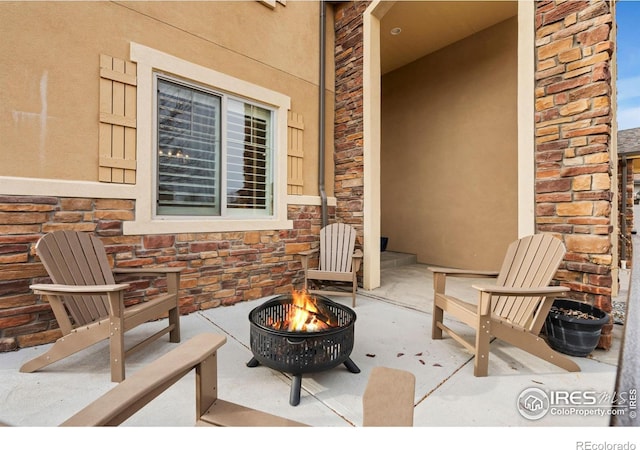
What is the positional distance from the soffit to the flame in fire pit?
4292mm

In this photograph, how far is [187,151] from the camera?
3.08 metres


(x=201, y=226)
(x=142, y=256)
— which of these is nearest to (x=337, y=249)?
(x=201, y=226)

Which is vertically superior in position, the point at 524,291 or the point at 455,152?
the point at 455,152

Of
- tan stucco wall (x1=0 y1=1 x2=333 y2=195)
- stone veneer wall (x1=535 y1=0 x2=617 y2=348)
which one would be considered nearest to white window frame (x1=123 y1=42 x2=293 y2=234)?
tan stucco wall (x1=0 y1=1 x2=333 y2=195)

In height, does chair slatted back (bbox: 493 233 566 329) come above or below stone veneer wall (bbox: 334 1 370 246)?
below

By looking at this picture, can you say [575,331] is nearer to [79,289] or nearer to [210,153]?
[79,289]

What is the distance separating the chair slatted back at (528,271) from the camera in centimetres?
202

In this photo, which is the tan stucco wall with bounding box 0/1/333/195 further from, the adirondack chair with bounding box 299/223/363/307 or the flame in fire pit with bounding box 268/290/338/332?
the adirondack chair with bounding box 299/223/363/307

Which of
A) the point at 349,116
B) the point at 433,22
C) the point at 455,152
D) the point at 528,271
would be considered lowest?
the point at 528,271

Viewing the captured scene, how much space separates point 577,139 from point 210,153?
3445 mm

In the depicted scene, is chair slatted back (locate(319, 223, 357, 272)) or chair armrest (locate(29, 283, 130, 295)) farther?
chair slatted back (locate(319, 223, 357, 272))

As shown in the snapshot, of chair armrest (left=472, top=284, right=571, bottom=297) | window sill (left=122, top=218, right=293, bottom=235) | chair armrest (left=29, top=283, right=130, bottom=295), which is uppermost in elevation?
window sill (left=122, top=218, right=293, bottom=235)

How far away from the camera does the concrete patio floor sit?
4.88 feet

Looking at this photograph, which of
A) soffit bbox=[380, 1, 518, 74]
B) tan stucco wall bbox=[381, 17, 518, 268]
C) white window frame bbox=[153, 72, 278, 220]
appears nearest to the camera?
white window frame bbox=[153, 72, 278, 220]
